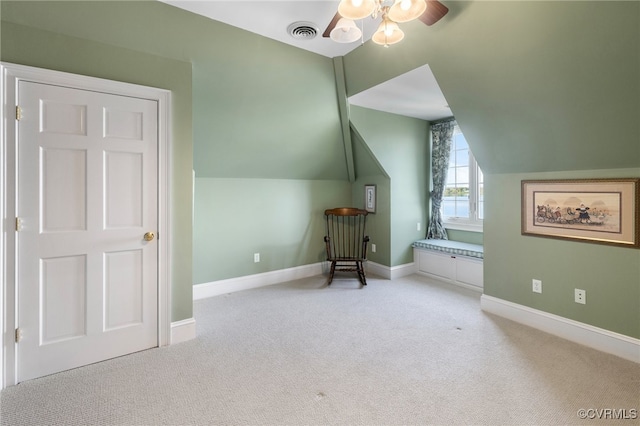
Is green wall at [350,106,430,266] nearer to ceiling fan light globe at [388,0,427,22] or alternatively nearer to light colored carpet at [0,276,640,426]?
light colored carpet at [0,276,640,426]

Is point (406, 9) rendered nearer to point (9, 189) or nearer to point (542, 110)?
point (542, 110)

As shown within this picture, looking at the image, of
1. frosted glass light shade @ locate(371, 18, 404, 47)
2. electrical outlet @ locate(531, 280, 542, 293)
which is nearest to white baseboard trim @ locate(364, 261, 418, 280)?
electrical outlet @ locate(531, 280, 542, 293)

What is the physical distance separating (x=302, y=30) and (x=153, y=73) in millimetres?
1330

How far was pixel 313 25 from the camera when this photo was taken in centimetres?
272

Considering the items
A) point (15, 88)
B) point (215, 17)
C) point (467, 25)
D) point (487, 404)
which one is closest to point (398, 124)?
point (467, 25)

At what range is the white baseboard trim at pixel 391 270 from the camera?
4.52 m

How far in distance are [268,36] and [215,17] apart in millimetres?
520

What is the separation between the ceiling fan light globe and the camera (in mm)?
1674

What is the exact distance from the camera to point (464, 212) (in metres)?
4.60

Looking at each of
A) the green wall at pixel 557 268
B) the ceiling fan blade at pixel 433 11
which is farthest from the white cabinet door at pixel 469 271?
the ceiling fan blade at pixel 433 11

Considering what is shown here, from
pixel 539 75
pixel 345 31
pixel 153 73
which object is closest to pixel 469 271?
pixel 539 75

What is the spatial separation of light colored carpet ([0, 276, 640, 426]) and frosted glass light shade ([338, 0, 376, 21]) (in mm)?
2253

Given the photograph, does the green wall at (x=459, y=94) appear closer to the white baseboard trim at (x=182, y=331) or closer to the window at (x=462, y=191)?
the white baseboard trim at (x=182, y=331)

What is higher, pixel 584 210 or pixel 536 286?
pixel 584 210
